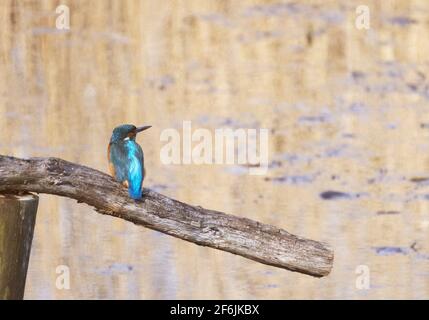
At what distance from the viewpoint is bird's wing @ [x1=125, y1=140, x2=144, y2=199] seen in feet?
8.65

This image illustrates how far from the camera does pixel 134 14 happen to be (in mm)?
3717

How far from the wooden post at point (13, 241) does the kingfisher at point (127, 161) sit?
235 millimetres

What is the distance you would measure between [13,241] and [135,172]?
332mm

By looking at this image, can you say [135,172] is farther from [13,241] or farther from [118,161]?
[13,241]

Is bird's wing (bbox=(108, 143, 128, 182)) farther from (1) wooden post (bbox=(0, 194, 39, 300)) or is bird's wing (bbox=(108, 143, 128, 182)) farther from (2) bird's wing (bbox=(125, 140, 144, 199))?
(1) wooden post (bbox=(0, 194, 39, 300))

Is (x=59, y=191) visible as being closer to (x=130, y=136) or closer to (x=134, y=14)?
(x=130, y=136)

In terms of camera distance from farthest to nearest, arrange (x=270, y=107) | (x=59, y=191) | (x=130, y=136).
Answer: (x=270, y=107)
(x=130, y=136)
(x=59, y=191)

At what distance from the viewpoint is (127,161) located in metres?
2.71

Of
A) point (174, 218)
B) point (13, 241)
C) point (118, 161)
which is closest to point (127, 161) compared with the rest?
point (118, 161)

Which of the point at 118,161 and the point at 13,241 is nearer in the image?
the point at 13,241

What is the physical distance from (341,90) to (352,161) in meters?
0.24

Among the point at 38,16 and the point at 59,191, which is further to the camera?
the point at 38,16

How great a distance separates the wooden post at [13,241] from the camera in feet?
8.25

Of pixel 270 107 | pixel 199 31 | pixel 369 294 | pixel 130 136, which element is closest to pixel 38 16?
pixel 199 31
